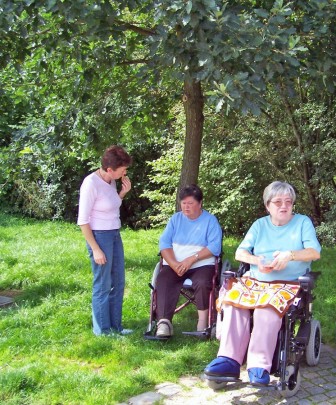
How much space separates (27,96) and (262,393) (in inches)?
186

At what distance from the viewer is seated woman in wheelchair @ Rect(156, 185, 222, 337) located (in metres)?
4.79

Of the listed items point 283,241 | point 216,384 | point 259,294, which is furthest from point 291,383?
point 283,241

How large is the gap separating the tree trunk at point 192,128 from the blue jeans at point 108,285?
1.97 m

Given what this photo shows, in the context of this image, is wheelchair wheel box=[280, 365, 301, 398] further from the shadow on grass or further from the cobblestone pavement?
the shadow on grass

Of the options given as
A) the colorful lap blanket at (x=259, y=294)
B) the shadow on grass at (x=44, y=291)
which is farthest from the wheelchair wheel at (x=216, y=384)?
the shadow on grass at (x=44, y=291)

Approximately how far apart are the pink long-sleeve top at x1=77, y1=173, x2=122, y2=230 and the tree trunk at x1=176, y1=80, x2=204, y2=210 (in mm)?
1979

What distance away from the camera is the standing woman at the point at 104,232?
4.73m

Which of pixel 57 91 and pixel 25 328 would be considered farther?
pixel 57 91

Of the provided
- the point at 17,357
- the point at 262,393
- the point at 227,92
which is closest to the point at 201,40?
the point at 227,92

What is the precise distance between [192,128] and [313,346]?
3.11 m

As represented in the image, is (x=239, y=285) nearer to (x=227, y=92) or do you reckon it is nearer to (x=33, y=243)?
(x=227, y=92)

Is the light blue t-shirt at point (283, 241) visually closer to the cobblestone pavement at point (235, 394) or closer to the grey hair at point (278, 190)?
the grey hair at point (278, 190)

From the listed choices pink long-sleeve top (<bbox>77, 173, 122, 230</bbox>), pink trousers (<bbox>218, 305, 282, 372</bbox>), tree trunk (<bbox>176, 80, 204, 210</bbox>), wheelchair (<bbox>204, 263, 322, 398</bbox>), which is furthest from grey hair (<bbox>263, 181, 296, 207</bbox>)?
tree trunk (<bbox>176, 80, 204, 210</bbox>)

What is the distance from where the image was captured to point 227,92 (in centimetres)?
376
